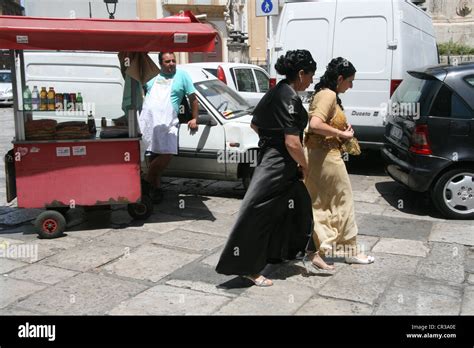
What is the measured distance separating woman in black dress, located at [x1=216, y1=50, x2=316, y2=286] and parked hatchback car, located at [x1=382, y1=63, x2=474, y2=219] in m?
2.61

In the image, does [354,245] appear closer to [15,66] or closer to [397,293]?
[397,293]

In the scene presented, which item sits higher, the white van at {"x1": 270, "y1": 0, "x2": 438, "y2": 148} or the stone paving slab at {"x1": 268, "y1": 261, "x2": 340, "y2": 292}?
the white van at {"x1": 270, "y1": 0, "x2": 438, "y2": 148}

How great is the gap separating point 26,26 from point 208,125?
2.73 meters

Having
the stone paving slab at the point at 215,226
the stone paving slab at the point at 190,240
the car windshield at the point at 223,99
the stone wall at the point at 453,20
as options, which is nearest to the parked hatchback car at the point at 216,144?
the car windshield at the point at 223,99

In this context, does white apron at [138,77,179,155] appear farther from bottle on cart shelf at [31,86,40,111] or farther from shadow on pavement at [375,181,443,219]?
shadow on pavement at [375,181,443,219]

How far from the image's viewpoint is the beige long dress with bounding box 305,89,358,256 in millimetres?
4754

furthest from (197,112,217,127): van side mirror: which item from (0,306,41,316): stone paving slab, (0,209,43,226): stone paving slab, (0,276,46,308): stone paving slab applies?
(0,306,41,316): stone paving slab

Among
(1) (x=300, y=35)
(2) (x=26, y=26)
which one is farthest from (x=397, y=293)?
(1) (x=300, y=35)

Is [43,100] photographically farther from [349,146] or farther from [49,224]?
[349,146]

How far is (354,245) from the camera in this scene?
5004mm

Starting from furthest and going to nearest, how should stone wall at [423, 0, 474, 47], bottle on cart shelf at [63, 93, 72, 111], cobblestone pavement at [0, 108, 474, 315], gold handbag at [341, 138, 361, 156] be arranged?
stone wall at [423, 0, 474, 47]
bottle on cart shelf at [63, 93, 72, 111]
gold handbag at [341, 138, 361, 156]
cobblestone pavement at [0, 108, 474, 315]

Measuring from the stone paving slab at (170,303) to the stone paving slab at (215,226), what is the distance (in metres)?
1.65

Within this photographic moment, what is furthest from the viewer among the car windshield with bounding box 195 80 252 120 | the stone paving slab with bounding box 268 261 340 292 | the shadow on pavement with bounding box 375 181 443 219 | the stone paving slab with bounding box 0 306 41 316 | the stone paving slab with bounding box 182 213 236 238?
the car windshield with bounding box 195 80 252 120

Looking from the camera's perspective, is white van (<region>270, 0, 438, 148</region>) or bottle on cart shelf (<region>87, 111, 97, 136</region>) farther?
white van (<region>270, 0, 438, 148</region>)
